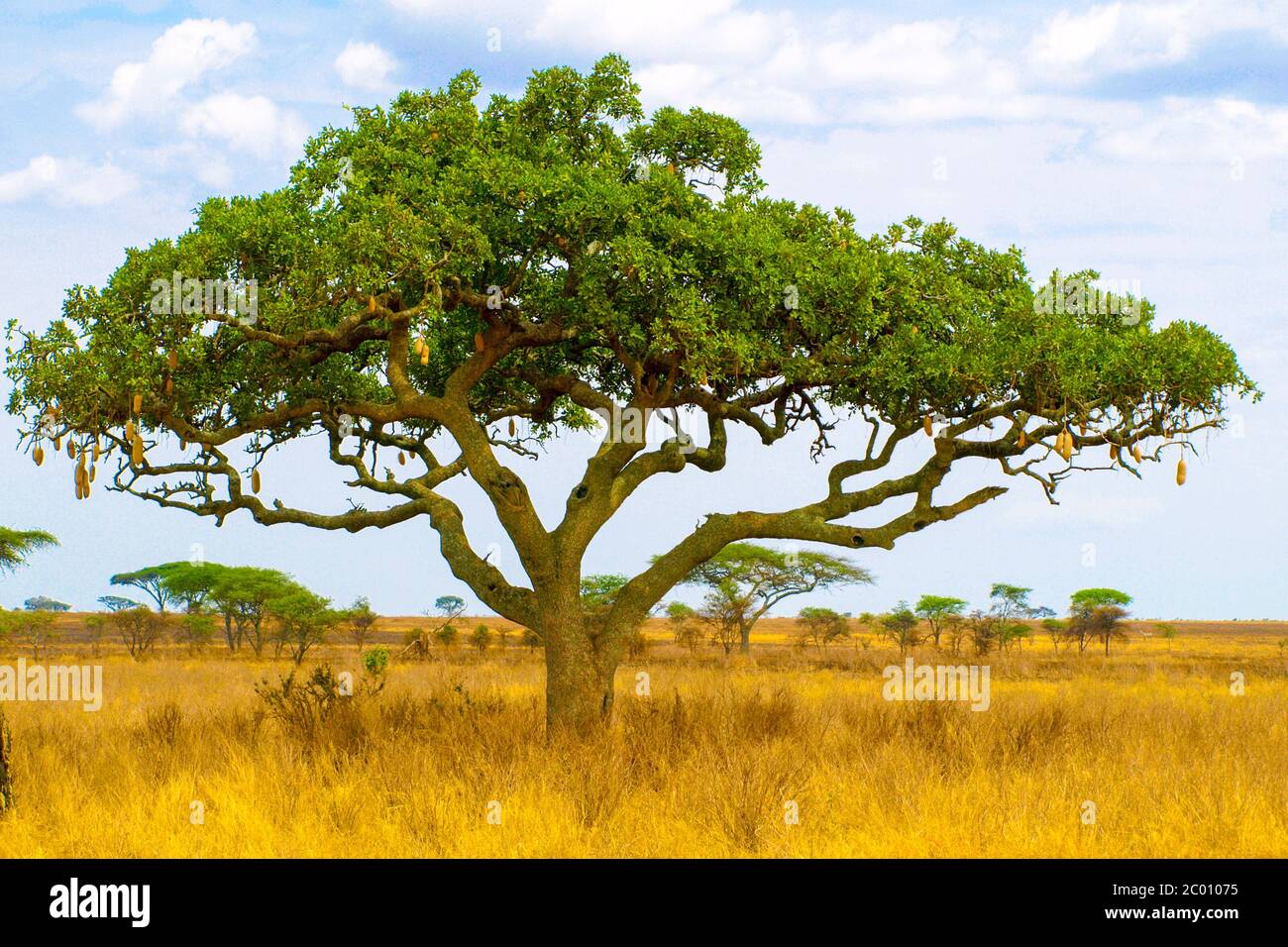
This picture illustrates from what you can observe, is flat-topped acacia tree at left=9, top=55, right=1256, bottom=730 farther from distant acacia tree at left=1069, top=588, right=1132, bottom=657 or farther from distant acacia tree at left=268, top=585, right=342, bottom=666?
distant acacia tree at left=1069, top=588, right=1132, bottom=657

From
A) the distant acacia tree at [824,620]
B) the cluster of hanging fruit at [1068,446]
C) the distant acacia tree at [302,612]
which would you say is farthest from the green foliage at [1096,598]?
the cluster of hanging fruit at [1068,446]

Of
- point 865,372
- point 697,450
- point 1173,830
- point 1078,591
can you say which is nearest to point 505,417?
point 697,450

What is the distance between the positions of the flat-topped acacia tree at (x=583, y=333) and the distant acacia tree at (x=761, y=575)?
29799mm

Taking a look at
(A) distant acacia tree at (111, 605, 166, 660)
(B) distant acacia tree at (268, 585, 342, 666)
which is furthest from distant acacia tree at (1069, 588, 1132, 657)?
(A) distant acacia tree at (111, 605, 166, 660)

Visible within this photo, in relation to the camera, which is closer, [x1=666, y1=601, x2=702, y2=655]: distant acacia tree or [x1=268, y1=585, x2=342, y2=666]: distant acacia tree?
[x1=268, y1=585, x2=342, y2=666]: distant acacia tree

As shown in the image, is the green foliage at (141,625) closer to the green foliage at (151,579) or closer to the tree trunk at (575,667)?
the green foliage at (151,579)

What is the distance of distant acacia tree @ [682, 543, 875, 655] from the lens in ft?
148

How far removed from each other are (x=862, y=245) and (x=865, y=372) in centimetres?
174

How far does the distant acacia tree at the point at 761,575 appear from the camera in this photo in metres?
45.0

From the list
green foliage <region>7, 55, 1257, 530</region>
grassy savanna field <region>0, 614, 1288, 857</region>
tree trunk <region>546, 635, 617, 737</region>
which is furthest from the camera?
tree trunk <region>546, 635, 617, 737</region>

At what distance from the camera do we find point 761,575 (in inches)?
1781

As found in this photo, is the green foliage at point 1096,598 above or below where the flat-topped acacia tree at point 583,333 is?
below

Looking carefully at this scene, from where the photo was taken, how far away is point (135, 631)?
48000 millimetres

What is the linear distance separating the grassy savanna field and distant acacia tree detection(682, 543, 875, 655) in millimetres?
28213
